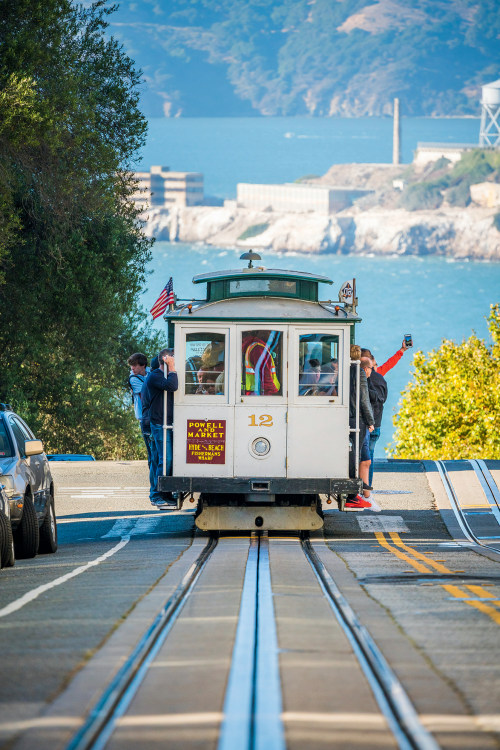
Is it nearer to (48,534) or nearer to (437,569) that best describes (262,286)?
(48,534)

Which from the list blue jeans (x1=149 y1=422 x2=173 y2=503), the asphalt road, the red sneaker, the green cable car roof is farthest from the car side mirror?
the red sneaker

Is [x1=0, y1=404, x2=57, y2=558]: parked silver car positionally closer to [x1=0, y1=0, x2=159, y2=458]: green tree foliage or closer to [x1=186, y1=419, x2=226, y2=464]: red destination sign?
[x1=186, y1=419, x2=226, y2=464]: red destination sign

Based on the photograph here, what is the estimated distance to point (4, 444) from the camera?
39.4 feet

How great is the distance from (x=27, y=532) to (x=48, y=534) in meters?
0.89

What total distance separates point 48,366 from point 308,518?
56.3ft

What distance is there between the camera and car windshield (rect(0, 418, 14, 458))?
11.7 metres

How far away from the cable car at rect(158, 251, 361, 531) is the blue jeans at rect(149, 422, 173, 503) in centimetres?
10

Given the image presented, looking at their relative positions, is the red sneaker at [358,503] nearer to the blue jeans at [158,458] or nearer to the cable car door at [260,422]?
the cable car door at [260,422]

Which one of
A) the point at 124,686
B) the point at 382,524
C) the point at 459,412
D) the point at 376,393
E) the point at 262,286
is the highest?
the point at 262,286

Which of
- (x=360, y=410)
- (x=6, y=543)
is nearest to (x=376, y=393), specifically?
(x=360, y=410)

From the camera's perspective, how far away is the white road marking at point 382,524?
1497 cm

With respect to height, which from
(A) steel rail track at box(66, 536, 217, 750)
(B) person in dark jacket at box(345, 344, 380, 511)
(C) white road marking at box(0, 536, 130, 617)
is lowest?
(A) steel rail track at box(66, 536, 217, 750)

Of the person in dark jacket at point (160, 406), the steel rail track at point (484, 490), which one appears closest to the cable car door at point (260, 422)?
the person in dark jacket at point (160, 406)

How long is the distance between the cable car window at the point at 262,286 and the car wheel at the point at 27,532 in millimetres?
3902
